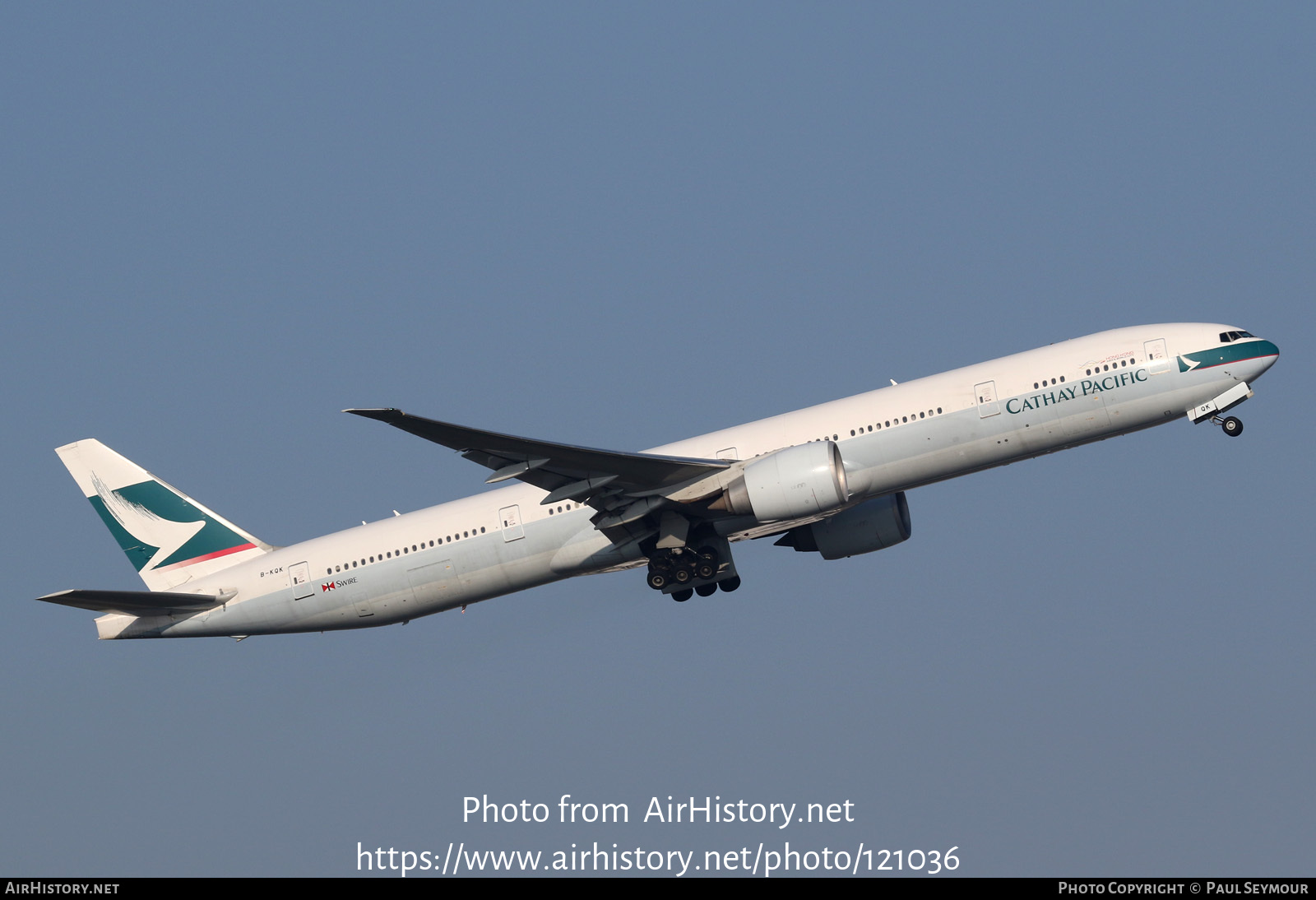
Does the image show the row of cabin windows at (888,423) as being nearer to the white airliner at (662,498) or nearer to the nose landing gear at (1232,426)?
the white airliner at (662,498)

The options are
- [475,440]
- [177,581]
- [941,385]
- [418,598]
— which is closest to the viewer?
[475,440]

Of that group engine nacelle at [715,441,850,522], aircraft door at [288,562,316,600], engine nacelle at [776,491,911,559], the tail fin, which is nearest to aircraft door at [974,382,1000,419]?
engine nacelle at [715,441,850,522]

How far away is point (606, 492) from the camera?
3959 centimetres

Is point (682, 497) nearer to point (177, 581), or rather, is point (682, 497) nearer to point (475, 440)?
point (475, 440)

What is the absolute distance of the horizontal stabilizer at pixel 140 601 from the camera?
1601 inches

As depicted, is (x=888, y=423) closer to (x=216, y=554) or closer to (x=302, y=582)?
(x=302, y=582)

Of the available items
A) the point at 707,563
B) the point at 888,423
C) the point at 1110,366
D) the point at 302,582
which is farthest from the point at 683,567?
the point at 1110,366

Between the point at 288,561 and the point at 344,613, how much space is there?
2.42 meters

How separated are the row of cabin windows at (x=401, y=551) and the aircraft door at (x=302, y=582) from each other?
0.61 meters

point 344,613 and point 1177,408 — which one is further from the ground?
point 1177,408

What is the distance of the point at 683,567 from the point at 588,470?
4.69m
